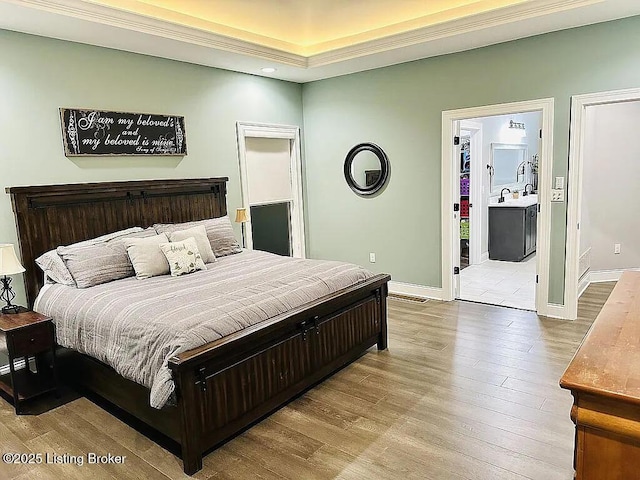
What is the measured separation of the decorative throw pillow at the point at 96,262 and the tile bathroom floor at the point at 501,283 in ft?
12.1

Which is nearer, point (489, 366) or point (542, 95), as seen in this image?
point (489, 366)

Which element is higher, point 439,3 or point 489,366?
point 439,3

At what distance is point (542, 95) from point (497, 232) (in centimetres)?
333

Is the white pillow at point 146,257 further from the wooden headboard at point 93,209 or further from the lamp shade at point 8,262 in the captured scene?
the lamp shade at point 8,262

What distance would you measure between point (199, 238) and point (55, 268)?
114 cm

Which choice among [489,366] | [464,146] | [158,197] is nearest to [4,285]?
[158,197]

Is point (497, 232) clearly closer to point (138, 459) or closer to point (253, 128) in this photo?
point (253, 128)

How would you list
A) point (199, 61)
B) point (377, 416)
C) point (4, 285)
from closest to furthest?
1. point (377, 416)
2. point (4, 285)
3. point (199, 61)

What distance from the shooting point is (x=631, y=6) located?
355 cm

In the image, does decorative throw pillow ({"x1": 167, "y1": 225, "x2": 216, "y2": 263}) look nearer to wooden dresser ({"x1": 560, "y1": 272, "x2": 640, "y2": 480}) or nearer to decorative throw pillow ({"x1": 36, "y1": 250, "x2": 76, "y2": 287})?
decorative throw pillow ({"x1": 36, "y1": 250, "x2": 76, "y2": 287})

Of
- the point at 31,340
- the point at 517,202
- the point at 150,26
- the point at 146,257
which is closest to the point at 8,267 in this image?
the point at 31,340

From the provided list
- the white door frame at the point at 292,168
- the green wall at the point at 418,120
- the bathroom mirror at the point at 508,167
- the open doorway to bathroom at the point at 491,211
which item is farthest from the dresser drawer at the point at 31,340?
the bathroom mirror at the point at 508,167

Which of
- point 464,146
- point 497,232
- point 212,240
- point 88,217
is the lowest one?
point 497,232

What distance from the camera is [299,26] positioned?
4.72 m
